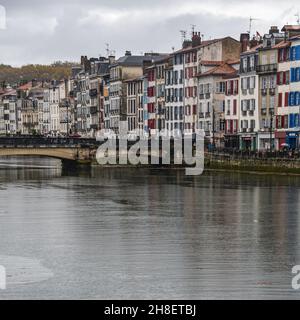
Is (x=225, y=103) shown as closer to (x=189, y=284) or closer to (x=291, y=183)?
(x=291, y=183)

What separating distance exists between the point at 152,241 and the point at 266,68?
5596 cm

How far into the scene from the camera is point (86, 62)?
165 metres

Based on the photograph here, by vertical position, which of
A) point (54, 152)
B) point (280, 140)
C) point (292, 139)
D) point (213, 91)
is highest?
point (213, 91)

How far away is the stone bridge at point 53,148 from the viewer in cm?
10550

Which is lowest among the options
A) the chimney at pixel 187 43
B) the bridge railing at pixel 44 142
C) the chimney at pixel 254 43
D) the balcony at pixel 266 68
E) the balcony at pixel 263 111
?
the bridge railing at pixel 44 142

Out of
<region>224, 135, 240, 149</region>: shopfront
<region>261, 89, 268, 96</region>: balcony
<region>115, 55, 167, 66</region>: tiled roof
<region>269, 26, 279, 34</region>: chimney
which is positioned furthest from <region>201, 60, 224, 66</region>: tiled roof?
<region>115, 55, 167, 66</region>: tiled roof

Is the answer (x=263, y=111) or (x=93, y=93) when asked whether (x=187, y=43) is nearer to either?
(x=263, y=111)

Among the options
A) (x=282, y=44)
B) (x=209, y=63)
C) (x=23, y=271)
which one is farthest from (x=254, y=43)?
(x=23, y=271)

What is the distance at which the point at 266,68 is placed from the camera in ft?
306

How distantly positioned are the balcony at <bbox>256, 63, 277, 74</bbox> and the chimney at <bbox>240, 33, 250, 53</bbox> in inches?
337

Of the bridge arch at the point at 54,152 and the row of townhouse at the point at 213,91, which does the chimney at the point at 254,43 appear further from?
the bridge arch at the point at 54,152

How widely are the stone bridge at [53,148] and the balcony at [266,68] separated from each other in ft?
79.2

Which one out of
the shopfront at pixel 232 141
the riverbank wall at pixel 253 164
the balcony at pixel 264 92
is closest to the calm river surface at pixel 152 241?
the riverbank wall at pixel 253 164

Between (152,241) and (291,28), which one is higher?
(291,28)
